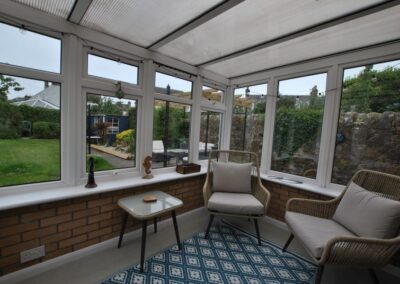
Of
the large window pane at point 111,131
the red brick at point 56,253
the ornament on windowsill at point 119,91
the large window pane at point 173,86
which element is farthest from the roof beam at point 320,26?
the red brick at point 56,253

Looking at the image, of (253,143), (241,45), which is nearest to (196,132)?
(253,143)

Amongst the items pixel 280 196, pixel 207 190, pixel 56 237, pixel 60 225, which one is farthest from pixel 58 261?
pixel 280 196

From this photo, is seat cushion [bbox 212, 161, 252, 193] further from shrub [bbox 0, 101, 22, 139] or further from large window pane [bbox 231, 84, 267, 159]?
shrub [bbox 0, 101, 22, 139]

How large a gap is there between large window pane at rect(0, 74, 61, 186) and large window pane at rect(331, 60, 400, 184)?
3085 millimetres

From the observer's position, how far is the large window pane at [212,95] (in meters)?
3.07

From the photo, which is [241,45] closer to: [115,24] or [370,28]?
[370,28]

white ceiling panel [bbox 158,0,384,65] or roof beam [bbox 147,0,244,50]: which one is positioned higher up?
white ceiling panel [bbox 158,0,384,65]

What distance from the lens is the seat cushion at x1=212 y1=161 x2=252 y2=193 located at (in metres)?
2.51

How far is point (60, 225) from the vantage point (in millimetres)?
1662

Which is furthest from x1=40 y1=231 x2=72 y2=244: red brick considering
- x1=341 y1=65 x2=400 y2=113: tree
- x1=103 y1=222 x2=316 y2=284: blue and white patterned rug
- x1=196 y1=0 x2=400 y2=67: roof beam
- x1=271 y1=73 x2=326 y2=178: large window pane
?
x1=341 y1=65 x2=400 y2=113: tree

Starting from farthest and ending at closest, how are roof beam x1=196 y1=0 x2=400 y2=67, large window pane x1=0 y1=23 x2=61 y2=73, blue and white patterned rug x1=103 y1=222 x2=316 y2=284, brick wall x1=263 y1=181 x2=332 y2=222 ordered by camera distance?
brick wall x1=263 y1=181 x2=332 y2=222 < blue and white patterned rug x1=103 y1=222 x2=316 y2=284 < large window pane x1=0 y1=23 x2=61 y2=73 < roof beam x1=196 y1=0 x2=400 y2=67

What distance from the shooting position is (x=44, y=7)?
1.52 metres

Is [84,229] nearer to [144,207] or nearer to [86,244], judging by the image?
[86,244]

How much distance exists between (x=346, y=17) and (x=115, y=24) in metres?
1.92
